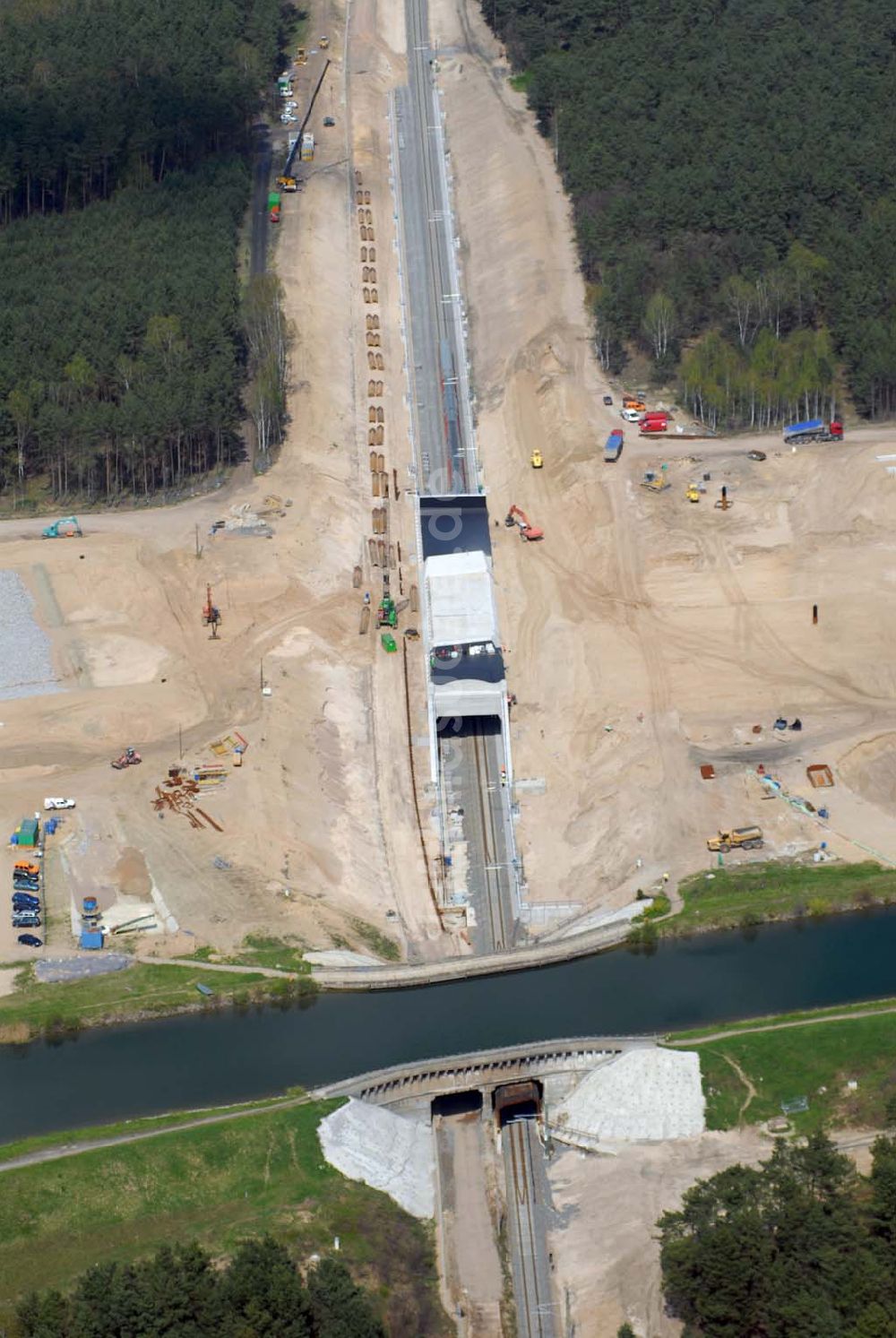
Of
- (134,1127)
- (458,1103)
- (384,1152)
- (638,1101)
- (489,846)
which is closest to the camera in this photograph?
(384,1152)

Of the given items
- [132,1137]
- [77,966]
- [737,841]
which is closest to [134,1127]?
[132,1137]

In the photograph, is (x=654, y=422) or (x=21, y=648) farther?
(x=654, y=422)

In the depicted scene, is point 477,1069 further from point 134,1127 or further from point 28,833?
point 28,833

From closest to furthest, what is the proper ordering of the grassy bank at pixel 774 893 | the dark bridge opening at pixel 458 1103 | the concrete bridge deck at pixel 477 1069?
1. the concrete bridge deck at pixel 477 1069
2. the dark bridge opening at pixel 458 1103
3. the grassy bank at pixel 774 893

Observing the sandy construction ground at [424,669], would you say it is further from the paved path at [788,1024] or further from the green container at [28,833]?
the paved path at [788,1024]

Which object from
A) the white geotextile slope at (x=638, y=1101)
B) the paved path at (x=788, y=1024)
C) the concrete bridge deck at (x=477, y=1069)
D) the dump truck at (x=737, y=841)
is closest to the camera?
the white geotextile slope at (x=638, y=1101)

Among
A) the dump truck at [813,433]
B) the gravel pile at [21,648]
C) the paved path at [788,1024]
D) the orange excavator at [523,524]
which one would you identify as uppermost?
the dump truck at [813,433]

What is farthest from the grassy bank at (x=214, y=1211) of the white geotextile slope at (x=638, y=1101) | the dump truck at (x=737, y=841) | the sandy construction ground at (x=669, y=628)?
the dump truck at (x=737, y=841)
